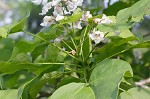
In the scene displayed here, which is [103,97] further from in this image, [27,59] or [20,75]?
[20,75]

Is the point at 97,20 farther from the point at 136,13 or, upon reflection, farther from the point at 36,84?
the point at 36,84

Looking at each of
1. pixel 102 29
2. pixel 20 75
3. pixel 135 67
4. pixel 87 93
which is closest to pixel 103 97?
pixel 87 93

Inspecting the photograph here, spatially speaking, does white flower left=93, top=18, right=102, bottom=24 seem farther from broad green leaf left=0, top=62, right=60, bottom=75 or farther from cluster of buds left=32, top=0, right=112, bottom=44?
broad green leaf left=0, top=62, right=60, bottom=75

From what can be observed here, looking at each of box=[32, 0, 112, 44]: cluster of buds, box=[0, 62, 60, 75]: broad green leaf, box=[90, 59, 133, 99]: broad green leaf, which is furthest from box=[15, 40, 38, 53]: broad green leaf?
box=[90, 59, 133, 99]: broad green leaf

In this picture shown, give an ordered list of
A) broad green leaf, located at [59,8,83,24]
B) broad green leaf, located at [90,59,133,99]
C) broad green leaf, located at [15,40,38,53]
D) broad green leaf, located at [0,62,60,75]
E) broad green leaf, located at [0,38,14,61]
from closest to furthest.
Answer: broad green leaf, located at [90,59,133,99] < broad green leaf, located at [59,8,83,24] < broad green leaf, located at [0,62,60,75] < broad green leaf, located at [15,40,38,53] < broad green leaf, located at [0,38,14,61]

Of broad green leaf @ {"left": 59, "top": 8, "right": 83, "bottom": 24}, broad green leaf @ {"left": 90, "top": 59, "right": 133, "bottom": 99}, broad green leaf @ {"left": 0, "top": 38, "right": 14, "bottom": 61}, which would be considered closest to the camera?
broad green leaf @ {"left": 90, "top": 59, "right": 133, "bottom": 99}

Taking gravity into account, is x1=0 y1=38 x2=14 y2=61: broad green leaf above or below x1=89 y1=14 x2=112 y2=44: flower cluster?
below

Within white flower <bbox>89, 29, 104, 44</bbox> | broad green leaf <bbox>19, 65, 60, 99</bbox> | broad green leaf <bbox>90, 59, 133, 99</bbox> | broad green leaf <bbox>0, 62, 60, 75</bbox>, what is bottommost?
broad green leaf <bbox>19, 65, 60, 99</bbox>

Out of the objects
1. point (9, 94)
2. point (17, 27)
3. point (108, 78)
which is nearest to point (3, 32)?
point (17, 27)

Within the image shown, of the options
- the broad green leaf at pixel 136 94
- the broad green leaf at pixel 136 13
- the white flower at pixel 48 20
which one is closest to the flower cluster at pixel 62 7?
the white flower at pixel 48 20
